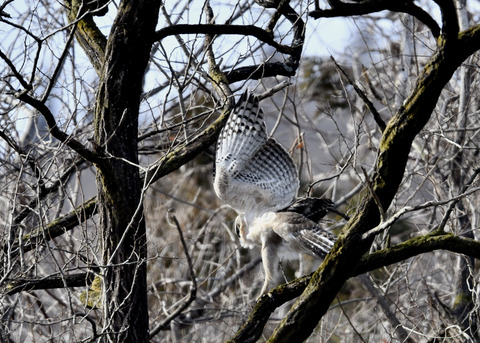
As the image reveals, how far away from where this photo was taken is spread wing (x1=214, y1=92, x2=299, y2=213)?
18.5 ft

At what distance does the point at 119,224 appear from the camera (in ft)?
15.6

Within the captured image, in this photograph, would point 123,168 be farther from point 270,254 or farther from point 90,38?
point 270,254

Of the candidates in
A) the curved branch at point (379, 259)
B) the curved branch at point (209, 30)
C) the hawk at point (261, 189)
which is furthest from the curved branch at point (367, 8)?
the hawk at point (261, 189)

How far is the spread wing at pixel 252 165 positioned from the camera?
5.65m

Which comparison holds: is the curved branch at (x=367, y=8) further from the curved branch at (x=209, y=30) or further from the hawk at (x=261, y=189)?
the hawk at (x=261, y=189)

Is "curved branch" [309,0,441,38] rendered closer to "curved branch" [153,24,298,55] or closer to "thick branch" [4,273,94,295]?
"curved branch" [153,24,298,55]

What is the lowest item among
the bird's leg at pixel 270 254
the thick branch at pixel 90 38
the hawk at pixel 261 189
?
the bird's leg at pixel 270 254

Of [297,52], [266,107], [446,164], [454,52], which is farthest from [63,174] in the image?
[266,107]

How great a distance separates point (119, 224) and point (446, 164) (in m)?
4.30

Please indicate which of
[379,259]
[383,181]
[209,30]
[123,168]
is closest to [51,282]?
[123,168]

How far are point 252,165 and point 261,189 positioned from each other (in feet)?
0.74

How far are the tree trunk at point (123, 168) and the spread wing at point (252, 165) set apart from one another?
0.96m

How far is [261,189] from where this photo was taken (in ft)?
18.7

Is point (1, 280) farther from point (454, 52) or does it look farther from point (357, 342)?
point (357, 342)
